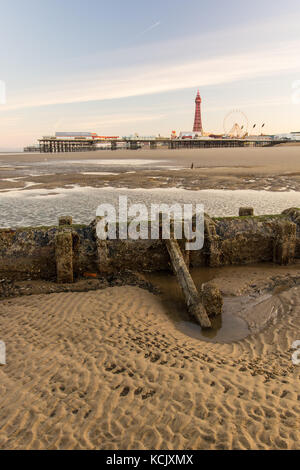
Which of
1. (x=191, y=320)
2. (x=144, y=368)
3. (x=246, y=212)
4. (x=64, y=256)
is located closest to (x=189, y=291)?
(x=191, y=320)

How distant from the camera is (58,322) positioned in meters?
5.73

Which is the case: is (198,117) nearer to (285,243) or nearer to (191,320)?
(285,243)

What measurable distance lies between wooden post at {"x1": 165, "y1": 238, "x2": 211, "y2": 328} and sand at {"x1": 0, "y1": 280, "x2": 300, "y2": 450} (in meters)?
0.52

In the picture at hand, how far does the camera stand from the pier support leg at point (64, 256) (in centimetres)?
687

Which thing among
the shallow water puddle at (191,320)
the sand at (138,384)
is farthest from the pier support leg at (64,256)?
the shallow water puddle at (191,320)

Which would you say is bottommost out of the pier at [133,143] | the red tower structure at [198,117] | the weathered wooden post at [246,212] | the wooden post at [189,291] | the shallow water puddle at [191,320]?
the shallow water puddle at [191,320]

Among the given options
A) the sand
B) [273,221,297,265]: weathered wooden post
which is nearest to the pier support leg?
the sand

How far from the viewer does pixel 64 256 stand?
7012mm

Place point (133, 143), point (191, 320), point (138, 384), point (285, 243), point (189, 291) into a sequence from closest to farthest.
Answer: point (138, 384) < point (191, 320) < point (189, 291) < point (285, 243) < point (133, 143)

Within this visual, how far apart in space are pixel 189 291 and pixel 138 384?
7.84ft

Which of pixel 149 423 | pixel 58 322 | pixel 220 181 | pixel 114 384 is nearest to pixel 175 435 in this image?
pixel 149 423

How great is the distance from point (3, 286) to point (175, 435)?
5.19 meters

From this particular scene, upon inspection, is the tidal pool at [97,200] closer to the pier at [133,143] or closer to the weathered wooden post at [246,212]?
the weathered wooden post at [246,212]

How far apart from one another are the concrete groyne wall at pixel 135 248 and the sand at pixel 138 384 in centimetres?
138
